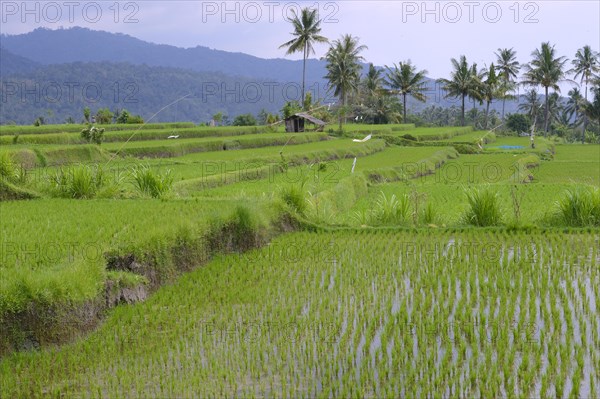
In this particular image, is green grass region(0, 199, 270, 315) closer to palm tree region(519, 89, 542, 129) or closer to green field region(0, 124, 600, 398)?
green field region(0, 124, 600, 398)

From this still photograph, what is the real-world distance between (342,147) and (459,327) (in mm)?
18836

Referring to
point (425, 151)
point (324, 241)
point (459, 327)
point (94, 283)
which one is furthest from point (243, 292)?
point (425, 151)

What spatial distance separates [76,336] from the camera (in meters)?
4.88

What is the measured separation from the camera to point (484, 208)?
9.69 metres

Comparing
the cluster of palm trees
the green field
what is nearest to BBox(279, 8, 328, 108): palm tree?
the cluster of palm trees

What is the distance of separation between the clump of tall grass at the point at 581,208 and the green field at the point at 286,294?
3 centimetres

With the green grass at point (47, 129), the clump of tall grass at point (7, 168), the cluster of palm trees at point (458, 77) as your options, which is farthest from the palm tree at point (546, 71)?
the clump of tall grass at point (7, 168)

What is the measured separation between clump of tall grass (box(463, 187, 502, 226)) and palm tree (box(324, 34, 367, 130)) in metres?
26.8

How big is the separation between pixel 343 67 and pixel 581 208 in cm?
2989

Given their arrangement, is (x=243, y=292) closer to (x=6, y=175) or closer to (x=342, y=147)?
(x=6, y=175)

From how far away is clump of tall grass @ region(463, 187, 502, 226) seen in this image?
9.66 meters

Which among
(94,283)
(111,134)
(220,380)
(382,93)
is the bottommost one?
(220,380)

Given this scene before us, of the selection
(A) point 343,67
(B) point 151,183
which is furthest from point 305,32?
(B) point 151,183

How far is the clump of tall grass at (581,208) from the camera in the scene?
31.7ft
